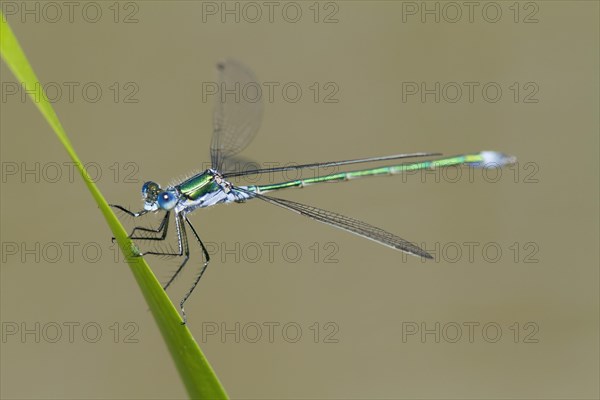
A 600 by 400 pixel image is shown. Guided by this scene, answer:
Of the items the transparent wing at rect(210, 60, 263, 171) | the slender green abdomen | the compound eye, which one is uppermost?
the transparent wing at rect(210, 60, 263, 171)

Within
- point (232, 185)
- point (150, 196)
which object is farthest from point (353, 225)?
point (150, 196)

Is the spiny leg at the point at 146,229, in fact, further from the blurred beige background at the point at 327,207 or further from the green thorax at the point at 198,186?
the blurred beige background at the point at 327,207

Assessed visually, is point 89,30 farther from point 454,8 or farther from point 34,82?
point 34,82

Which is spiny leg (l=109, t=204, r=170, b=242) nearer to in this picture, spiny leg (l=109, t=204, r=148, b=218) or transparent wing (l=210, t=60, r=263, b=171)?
spiny leg (l=109, t=204, r=148, b=218)

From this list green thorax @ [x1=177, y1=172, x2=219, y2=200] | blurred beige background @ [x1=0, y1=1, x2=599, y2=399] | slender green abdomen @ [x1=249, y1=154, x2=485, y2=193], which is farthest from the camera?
blurred beige background @ [x1=0, y1=1, x2=599, y2=399]

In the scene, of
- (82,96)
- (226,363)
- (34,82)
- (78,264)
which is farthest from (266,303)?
(34,82)

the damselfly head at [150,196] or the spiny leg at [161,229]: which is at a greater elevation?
the damselfly head at [150,196]

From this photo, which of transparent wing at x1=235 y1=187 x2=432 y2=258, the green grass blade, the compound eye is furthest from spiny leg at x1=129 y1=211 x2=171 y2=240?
the green grass blade

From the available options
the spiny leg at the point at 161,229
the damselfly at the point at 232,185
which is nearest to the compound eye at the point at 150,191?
the damselfly at the point at 232,185
